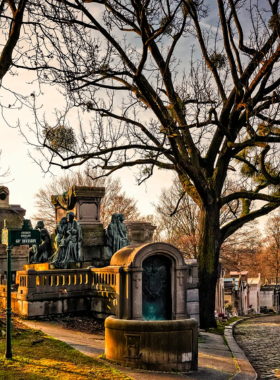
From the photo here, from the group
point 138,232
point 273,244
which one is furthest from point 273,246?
point 138,232

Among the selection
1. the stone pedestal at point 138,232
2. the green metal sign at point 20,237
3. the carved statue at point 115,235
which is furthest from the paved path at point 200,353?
the stone pedestal at point 138,232

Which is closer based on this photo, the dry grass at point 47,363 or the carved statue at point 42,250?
the dry grass at point 47,363

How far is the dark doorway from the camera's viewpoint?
13594mm

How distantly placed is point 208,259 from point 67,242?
5.39 m

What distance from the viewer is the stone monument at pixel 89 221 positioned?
17875 millimetres

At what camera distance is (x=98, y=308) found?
48.9 ft

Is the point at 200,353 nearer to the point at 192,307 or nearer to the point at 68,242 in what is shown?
the point at 192,307

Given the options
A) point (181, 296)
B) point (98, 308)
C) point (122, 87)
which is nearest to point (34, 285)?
point (98, 308)

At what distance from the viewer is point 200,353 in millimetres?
11820

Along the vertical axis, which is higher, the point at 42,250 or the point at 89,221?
the point at 89,221

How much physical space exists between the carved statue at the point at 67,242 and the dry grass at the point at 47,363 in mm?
6167

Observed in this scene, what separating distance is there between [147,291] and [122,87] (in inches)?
305

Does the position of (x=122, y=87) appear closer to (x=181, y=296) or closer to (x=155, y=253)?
(x=155, y=253)

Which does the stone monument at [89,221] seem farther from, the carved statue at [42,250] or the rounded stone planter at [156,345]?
the rounded stone planter at [156,345]
